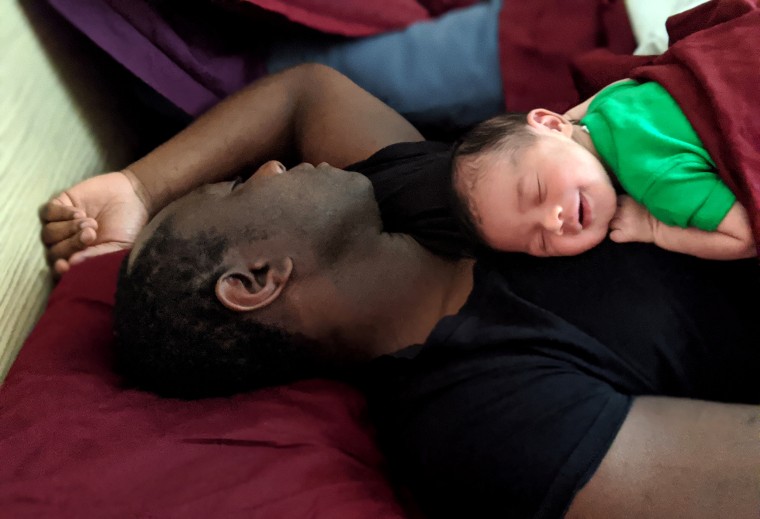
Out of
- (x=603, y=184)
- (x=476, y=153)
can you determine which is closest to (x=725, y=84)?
(x=603, y=184)

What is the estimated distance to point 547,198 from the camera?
2.66ft

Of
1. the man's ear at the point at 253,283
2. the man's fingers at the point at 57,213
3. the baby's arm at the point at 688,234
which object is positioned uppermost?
the man's fingers at the point at 57,213

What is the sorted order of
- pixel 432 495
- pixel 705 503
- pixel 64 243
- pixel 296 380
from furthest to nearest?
pixel 64 243, pixel 296 380, pixel 432 495, pixel 705 503

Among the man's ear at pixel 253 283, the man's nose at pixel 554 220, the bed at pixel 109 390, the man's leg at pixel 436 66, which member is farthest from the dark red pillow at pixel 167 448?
the man's leg at pixel 436 66

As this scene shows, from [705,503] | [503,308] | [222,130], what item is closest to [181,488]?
[503,308]

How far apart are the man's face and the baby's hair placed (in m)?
0.12

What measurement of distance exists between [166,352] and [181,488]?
0.56 ft

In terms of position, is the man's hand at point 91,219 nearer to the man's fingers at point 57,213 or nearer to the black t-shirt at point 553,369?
the man's fingers at point 57,213

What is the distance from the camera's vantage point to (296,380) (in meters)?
0.84

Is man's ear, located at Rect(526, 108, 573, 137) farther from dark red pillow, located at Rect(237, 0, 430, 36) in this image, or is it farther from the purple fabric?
the purple fabric

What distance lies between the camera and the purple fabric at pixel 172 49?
1.09 m

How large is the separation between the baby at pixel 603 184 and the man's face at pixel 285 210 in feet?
0.53

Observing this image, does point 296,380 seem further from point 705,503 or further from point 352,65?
point 352,65

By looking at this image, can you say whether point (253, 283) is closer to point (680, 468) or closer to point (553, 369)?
point (553, 369)
